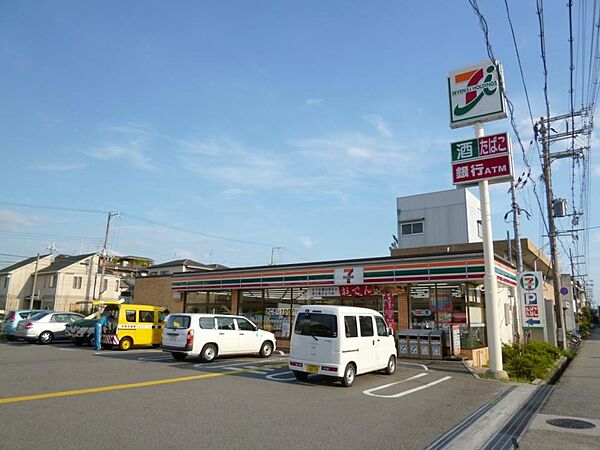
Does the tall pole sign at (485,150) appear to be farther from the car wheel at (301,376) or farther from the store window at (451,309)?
the car wheel at (301,376)

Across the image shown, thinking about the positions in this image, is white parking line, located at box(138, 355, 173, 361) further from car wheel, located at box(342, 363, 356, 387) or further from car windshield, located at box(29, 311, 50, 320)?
car windshield, located at box(29, 311, 50, 320)

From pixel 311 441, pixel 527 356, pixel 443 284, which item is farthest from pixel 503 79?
pixel 311 441

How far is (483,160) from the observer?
46.8 ft

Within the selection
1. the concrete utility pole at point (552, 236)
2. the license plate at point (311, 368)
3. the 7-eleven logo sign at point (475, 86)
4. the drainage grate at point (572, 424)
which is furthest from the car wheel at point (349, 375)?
the concrete utility pole at point (552, 236)

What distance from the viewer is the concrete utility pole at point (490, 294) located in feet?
43.7

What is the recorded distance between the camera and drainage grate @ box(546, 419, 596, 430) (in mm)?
7773

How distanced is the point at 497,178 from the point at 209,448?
11.9 m

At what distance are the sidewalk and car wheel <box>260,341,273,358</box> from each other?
9597mm

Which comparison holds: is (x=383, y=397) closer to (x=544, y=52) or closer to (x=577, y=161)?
(x=544, y=52)

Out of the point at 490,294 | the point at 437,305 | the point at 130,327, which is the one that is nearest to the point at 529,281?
the point at 437,305

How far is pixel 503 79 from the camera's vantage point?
1464cm

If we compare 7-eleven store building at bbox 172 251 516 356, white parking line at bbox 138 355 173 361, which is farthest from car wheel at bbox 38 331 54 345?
white parking line at bbox 138 355 173 361

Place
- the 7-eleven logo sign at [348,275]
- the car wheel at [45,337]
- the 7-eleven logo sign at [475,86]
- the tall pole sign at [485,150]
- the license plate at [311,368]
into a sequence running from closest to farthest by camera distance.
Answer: the license plate at [311,368] → the tall pole sign at [485,150] → the 7-eleven logo sign at [475,86] → the 7-eleven logo sign at [348,275] → the car wheel at [45,337]

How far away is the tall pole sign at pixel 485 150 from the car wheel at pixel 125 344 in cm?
1425
